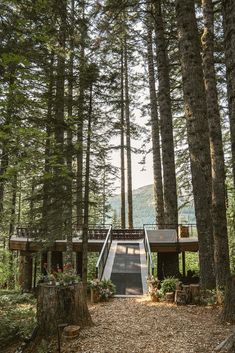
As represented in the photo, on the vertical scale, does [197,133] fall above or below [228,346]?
above

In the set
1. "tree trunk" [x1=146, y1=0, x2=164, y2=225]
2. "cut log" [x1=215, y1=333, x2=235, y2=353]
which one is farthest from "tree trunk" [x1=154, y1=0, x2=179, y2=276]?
"cut log" [x1=215, y1=333, x2=235, y2=353]

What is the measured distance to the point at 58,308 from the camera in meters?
5.96

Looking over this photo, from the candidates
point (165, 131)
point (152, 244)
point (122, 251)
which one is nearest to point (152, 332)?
point (152, 244)

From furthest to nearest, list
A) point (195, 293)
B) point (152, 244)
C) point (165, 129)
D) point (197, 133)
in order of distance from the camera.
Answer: point (152, 244)
point (165, 129)
point (197, 133)
point (195, 293)

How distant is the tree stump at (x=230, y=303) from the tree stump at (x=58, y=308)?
8.60 ft

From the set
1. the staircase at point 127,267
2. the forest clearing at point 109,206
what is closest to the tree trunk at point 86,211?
the forest clearing at point 109,206

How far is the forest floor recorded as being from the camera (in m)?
5.05

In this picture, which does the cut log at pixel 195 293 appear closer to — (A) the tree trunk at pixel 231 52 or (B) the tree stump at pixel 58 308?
(B) the tree stump at pixel 58 308

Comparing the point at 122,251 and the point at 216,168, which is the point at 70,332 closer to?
the point at 216,168

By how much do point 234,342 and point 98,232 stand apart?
14.4 meters

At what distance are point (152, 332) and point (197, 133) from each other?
198 inches

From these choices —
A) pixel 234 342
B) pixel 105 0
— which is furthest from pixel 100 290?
pixel 105 0

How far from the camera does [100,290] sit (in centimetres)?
967

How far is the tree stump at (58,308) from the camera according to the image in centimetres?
586
